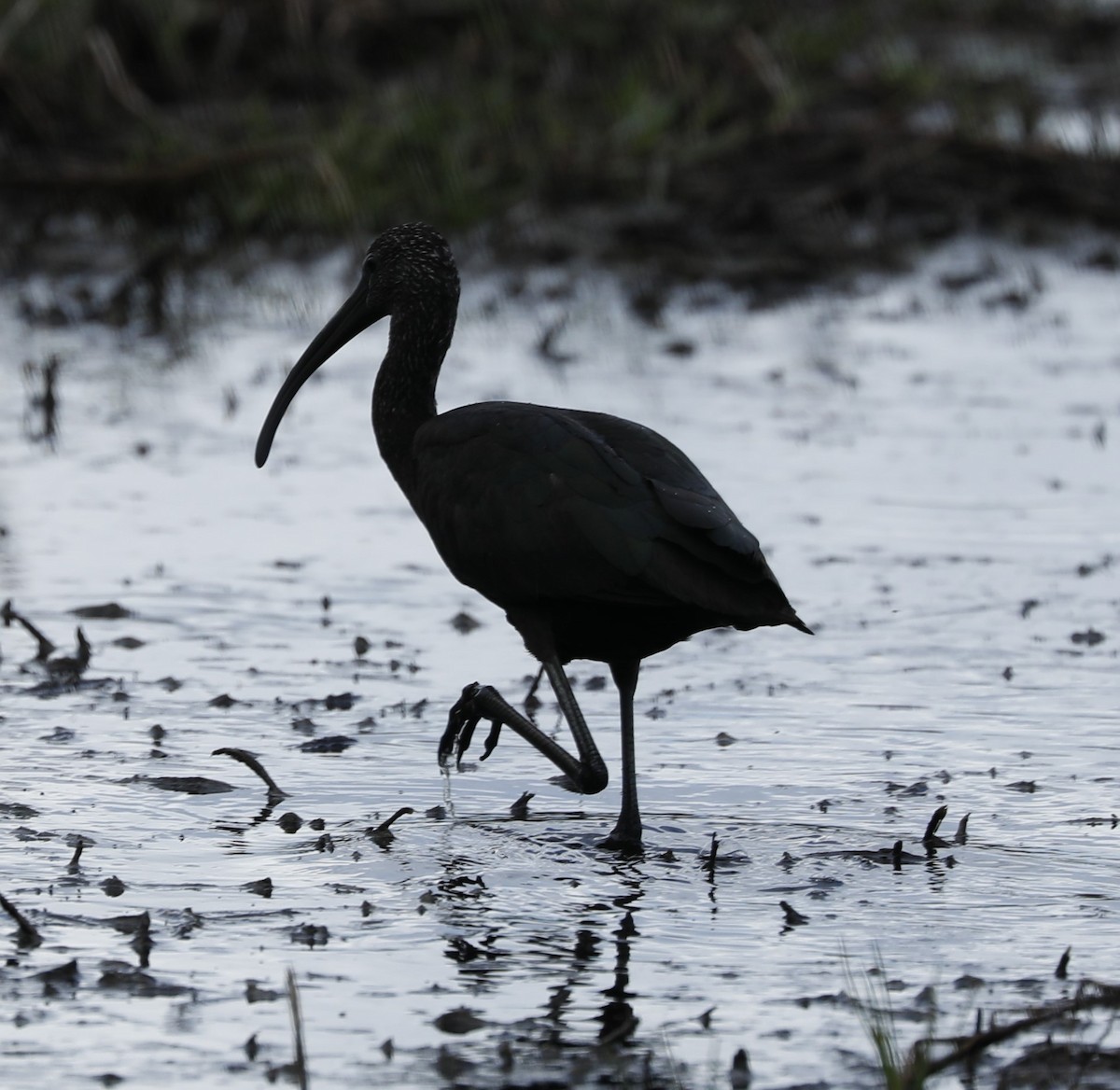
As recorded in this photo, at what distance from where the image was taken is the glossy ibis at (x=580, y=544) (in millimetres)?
5688

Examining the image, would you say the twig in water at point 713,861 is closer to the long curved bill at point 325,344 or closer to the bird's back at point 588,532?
the bird's back at point 588,532

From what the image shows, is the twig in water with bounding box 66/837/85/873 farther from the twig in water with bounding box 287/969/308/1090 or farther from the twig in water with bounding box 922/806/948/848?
the twig in water with bounding box 922/806/948/848

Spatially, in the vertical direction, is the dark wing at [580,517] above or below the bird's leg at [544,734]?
above

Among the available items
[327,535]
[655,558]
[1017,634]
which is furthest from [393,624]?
[655,558]

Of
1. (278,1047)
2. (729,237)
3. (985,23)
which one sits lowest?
(278,1047)

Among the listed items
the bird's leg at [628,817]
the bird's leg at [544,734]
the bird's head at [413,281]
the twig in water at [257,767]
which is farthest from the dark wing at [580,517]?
the twig in water at [257,767]

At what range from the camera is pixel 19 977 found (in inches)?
186

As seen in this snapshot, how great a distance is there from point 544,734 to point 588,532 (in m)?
0.70

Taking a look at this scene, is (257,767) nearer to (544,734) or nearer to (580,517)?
(544,734)

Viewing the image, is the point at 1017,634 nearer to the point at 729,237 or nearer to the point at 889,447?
the point at 889,447

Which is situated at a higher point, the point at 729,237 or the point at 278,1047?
the point at 729,237

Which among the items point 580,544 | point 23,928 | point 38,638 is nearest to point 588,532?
point 580,544

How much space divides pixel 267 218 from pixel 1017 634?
355 inches

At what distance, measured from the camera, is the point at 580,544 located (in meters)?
5.75
